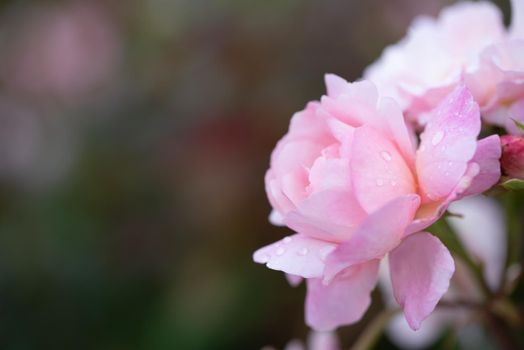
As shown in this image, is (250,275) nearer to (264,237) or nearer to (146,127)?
(264,237)

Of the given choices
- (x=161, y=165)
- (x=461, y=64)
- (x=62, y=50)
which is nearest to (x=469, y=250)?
(x=461, y=64)

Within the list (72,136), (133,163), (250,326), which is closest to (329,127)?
(250,326)

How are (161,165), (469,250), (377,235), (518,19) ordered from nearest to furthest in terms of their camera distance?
(377,235)
(518,19)
(469,250)
(161,165)

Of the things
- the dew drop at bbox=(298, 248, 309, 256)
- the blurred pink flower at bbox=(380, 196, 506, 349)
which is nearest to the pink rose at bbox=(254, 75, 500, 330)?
the dew drop at bbox=(298, 248, 309, 256)

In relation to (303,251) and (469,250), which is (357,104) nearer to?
(303,251)

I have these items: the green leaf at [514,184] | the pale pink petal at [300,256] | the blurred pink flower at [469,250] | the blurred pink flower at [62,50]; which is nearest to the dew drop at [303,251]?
the pale pink petal at [300,256]

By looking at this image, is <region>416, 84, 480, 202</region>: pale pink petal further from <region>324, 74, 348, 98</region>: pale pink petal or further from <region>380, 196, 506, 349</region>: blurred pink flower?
<region>380, 196, 506, 349</region>: blurred pink flower

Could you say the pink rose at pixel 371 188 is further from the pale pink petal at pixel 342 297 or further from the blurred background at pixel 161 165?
the blurred background at pixel 161 165
